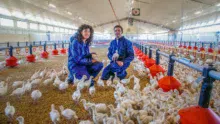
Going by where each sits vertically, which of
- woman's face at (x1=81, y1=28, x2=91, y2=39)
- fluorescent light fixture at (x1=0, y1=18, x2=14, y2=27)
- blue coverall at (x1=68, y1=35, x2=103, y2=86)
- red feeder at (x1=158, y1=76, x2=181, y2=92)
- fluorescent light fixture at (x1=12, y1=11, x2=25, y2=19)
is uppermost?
fluorescent light fixture at (x1=12, y1=11, x2=25, y2=19)

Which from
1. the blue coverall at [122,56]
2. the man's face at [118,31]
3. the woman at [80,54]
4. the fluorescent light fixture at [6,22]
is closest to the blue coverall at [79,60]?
the woman at [80,54]

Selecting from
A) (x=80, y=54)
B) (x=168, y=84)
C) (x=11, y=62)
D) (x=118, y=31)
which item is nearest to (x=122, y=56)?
(x=118, y=31)

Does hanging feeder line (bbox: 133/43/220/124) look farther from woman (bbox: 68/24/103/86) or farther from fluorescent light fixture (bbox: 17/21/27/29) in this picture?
fluorescent light fixture (bbox: 17/21/27/29)

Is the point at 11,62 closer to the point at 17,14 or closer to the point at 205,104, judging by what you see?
the point at 205,104

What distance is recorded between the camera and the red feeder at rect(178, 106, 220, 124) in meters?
1.47

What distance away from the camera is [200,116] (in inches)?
59.5

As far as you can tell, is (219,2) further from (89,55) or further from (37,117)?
(37,117)

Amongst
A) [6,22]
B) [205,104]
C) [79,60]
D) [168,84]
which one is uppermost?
[6,22]

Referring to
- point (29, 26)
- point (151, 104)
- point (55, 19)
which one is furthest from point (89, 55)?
point (55, 19)

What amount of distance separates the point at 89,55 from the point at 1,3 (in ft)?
39.5

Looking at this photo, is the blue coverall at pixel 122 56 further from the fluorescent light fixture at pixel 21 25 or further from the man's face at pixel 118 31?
the fluorescent light fixture at pixel 21 25

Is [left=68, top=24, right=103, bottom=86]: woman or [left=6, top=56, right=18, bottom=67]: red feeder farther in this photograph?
[left=6, top=56, right=18, bottom=67]: red feeder

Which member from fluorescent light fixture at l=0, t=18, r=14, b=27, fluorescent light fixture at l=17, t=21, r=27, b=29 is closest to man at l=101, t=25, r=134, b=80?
fluorescent light fixture at l=0, t=18, r=14, b=27

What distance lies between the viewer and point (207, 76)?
1.45 metres
